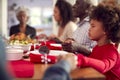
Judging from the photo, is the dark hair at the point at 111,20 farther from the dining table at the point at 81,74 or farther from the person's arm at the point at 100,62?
the dining table at the point at 81,74

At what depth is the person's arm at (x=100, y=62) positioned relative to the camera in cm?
110

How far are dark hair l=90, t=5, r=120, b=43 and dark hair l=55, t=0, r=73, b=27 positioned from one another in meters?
1.73

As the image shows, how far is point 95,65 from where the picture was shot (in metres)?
1.13

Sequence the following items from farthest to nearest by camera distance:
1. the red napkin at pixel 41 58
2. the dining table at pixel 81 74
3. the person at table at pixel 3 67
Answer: the red napkin at pixel 41 58
the dining table at pixel 81 74
the person at table at pixel 3 67

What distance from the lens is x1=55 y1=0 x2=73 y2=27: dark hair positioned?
318 centimetres

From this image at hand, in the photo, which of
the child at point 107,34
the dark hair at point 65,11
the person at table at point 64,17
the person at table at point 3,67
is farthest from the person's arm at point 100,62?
the dark hair at point 65,11

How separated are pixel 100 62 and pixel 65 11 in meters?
2.12

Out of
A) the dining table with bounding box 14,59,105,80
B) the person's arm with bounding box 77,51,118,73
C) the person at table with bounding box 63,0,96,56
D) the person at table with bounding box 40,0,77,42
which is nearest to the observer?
the dining table with bounding box 14,59,105,80

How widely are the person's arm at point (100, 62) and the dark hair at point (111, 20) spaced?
183 mm

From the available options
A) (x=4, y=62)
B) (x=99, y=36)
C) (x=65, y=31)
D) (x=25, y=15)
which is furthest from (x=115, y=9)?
(x=25, y=15)

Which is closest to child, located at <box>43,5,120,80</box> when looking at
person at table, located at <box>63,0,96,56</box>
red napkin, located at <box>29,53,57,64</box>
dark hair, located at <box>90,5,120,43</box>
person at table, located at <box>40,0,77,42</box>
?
dark hair, located at <box>90,5,120,43</box>

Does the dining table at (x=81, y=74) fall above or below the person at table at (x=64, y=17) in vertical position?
below

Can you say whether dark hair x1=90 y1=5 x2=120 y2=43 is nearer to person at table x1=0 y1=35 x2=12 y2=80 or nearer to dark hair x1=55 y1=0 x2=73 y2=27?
person at table x1=0 y1=35 x2=12 y2=80

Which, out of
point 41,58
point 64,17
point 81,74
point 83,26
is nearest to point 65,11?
point 64,17
